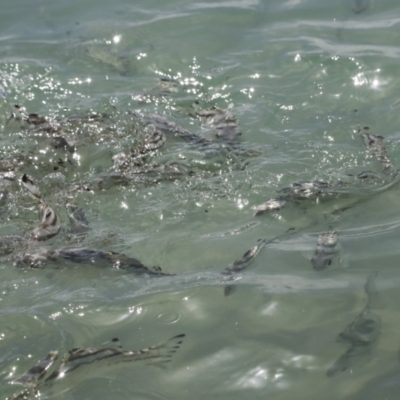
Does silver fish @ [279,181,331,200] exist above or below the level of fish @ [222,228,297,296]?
above

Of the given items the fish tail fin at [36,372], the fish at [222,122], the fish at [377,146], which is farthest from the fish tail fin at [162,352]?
the fish at [222,122]

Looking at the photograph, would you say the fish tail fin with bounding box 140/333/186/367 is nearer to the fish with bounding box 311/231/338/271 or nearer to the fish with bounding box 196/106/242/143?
the fish with bounding box 311/231/338/271

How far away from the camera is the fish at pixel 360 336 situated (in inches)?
141

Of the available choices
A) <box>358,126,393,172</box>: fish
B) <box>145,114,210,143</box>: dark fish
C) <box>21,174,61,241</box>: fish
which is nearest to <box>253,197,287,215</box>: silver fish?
<box>358,126,393,172</box>: fish

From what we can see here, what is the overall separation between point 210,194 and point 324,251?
135cm

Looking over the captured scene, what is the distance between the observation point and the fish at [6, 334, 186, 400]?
3.54 m

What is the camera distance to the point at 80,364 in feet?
12.1

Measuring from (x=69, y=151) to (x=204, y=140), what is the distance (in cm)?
138

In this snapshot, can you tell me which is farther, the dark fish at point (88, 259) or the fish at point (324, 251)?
the dark fish at point (88, 259)

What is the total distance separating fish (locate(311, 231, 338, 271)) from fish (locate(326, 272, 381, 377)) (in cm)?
46

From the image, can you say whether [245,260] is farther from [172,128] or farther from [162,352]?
[172,128]

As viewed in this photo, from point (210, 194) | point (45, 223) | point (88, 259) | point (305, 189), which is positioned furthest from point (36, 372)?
point (305, 189)

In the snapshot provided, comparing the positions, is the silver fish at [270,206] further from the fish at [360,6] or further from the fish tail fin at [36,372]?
the fish at [360,6]

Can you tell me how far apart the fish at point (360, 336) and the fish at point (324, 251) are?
0.46 meters
